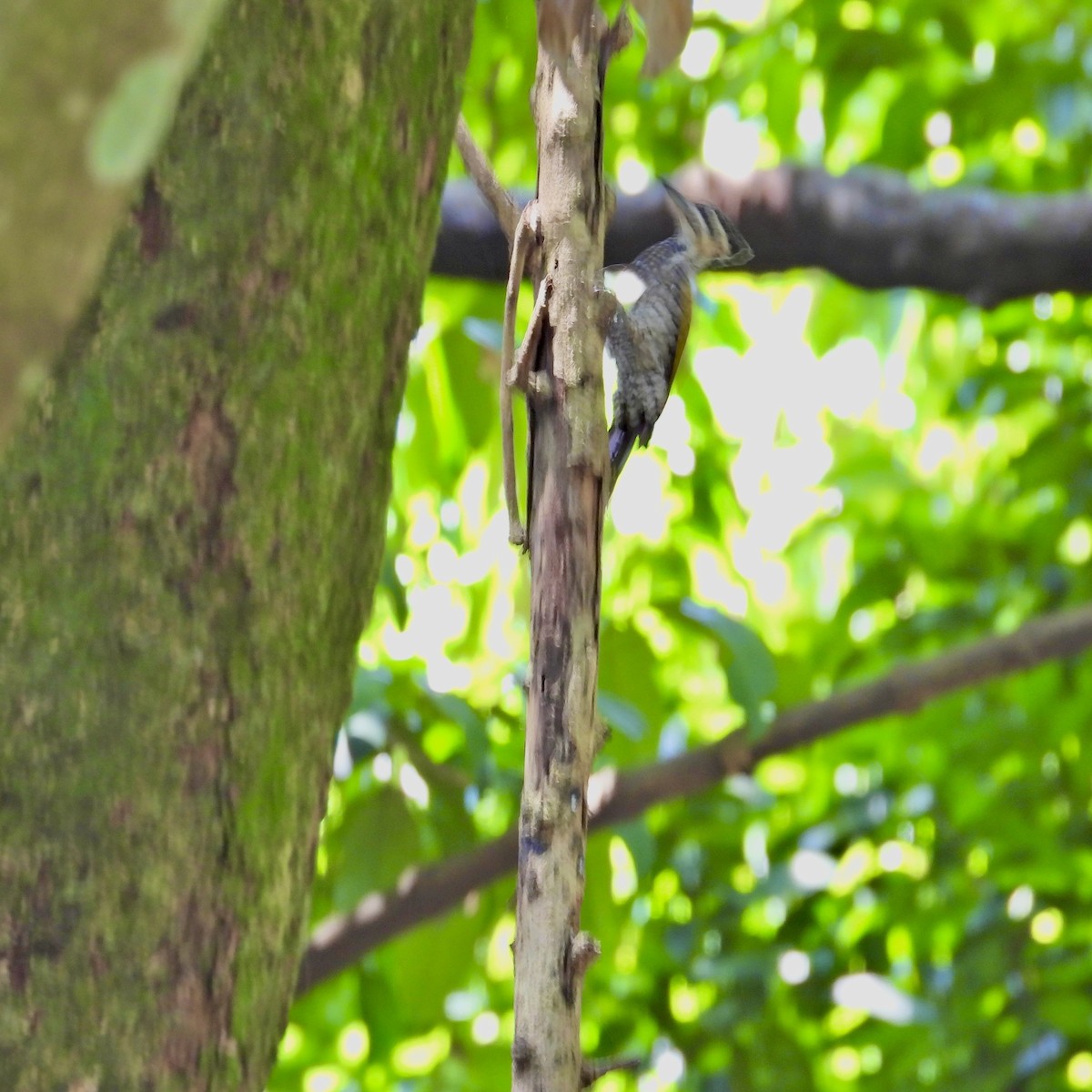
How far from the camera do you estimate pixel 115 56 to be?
0.31 metres

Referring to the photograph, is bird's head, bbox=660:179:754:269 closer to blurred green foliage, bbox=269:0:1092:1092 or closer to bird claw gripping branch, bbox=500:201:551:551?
blurred green foliage, bbox=269:0:1092:1092

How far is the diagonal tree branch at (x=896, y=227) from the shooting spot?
2.16 metres

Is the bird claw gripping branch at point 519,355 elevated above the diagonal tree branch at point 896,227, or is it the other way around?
the diagonal tree branch at point 896,227

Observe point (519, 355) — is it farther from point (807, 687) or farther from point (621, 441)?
point (807, 687)

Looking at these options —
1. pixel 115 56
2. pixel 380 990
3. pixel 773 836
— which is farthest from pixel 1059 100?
pixel 115 56

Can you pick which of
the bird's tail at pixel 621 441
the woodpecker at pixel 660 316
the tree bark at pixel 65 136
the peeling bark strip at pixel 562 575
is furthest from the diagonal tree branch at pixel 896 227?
the tree bark at pixel 65 136

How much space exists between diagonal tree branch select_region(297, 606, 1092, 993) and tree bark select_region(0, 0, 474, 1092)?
27.6 inches

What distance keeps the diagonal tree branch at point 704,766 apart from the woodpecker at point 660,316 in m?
0.43

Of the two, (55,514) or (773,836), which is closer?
(55,514)

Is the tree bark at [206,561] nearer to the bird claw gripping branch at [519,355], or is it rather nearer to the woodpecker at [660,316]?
the bird claw gripping branch at [519,355]

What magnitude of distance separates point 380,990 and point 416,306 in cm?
122

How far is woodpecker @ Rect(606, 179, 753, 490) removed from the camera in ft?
6.32

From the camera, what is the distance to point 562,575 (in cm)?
88

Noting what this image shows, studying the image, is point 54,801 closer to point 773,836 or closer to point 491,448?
point 491,448
